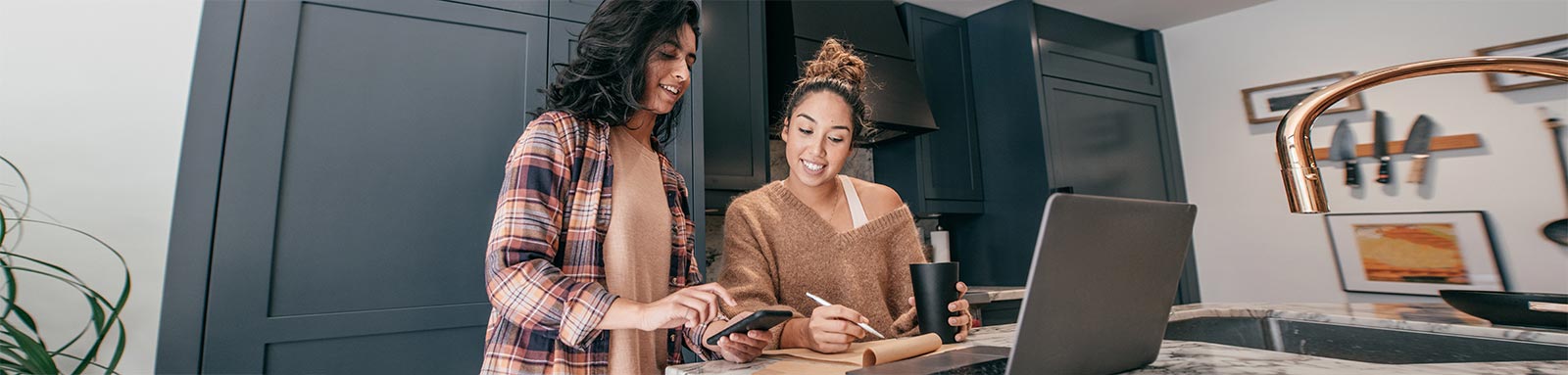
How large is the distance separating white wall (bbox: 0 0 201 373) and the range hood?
5.90 feet

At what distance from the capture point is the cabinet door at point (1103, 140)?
3.04m

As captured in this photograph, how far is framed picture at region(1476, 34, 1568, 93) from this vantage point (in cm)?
254

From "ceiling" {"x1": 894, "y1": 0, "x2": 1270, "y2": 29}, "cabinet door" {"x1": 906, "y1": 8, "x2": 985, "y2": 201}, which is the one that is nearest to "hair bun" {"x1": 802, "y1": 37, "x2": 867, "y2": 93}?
"cabinet door" {"x1": 906, "y1": 8, "x2": 985, "y2": 201}

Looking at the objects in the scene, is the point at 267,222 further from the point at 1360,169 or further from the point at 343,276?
the point at 1360,169

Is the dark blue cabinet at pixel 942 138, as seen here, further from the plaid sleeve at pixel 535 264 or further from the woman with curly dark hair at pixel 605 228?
the plaid sleeve at pixel 535 264

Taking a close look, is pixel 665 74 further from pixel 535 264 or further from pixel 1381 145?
pixel 1381 145

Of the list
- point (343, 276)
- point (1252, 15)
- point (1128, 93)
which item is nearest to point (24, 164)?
point (343, 276)

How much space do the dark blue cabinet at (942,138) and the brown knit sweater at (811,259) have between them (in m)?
1.73

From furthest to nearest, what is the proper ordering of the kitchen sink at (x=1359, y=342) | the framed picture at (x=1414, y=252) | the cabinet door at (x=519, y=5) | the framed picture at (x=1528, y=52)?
the framed picture at (x=1414, y=252), the framed picture at (x=1528, y=52), the cabinet door at (x=519, y=5), the kitchen sink at (x=1359, y=342)

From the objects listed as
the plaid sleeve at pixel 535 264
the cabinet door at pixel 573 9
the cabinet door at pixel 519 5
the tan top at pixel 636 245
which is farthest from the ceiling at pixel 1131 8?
the plaid sleeve at pixel 535 264

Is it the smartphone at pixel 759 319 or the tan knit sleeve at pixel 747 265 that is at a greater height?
the tan knit sleeve at pixel 747 265

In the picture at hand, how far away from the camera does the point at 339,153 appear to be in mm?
1394

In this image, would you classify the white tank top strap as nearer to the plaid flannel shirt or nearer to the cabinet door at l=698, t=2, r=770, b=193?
the plaid flannel shirt

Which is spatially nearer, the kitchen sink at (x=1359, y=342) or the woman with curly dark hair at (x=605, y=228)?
the woman with curly dark hair at (x=605, y=228)
